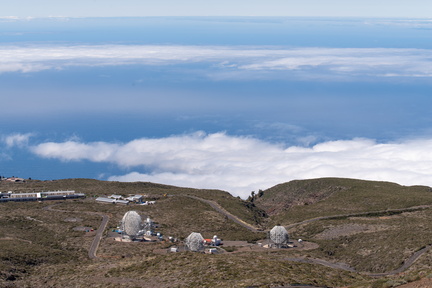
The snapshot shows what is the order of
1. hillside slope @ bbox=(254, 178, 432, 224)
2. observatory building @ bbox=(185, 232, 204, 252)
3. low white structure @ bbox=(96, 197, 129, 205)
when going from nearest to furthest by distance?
observatory building @ bbox=(185, 232, 204, 252), hillside slope @ bbox=(254, 178, 432, 224), low white structure @ bbox=(96, 197, 129, 205)

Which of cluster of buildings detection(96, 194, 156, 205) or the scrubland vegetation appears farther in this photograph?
cluster of buildings detection(96, 194, 156, 205)

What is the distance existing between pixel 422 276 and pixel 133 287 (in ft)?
65.8

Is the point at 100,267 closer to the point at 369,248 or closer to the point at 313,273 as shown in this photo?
the point at 313,273

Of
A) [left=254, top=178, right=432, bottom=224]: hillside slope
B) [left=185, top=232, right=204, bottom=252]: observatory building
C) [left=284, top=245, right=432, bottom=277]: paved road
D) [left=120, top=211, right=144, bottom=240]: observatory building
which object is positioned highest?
[left=254, top=178, right=432, bottom=224]: hillside slope

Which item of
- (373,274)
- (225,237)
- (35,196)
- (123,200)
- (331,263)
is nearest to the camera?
(373,274)

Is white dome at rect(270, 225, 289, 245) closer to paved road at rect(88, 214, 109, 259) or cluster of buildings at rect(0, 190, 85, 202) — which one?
paved road at rect(88, 214, 109, 259)

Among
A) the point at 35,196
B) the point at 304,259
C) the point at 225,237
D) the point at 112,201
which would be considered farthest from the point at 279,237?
the point at 35,196

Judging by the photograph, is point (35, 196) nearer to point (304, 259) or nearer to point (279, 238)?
point (279, 238)

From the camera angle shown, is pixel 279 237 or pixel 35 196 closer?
pixel 279 237

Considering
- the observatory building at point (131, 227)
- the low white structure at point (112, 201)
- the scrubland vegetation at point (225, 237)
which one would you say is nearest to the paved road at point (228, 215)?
the scrubland vegetation at point (225, 237)

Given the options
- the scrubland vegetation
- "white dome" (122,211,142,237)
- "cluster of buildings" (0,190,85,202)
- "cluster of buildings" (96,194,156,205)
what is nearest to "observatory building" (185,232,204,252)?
the scrubland vegetation

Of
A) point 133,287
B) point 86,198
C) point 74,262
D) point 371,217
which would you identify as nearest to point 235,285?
point 133,287

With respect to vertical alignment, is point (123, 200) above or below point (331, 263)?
above

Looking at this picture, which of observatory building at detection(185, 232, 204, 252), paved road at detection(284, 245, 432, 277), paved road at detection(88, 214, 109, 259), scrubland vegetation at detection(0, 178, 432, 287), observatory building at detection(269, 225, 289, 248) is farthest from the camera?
observatory building at detection(269, 225, 289, 248)
